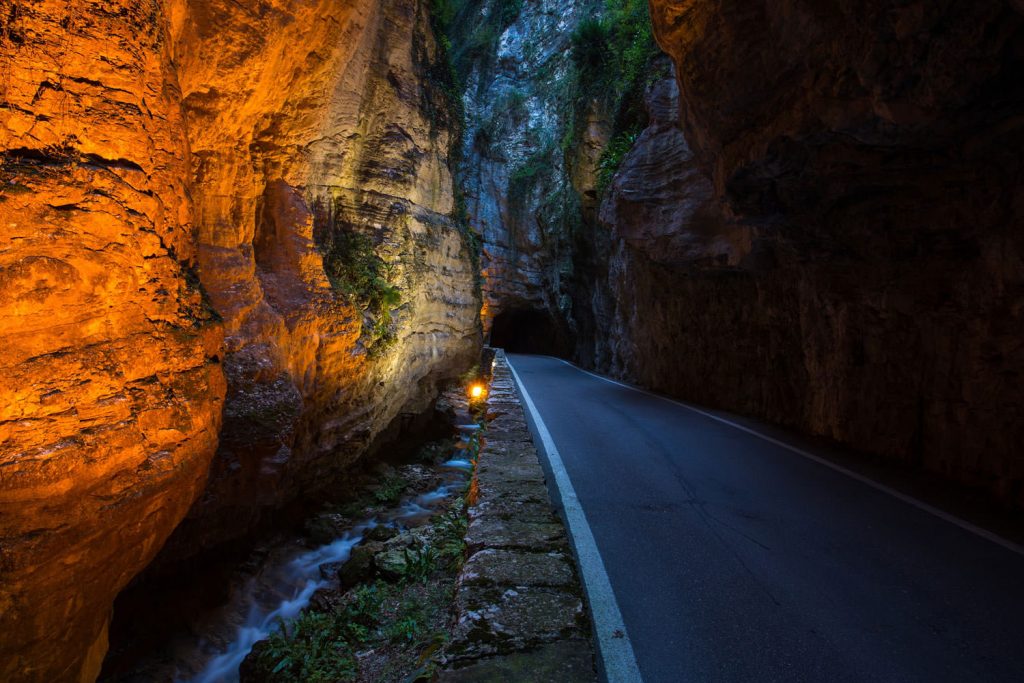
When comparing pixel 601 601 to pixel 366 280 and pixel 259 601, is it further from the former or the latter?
pixel 366 280

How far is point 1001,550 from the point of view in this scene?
153 inches

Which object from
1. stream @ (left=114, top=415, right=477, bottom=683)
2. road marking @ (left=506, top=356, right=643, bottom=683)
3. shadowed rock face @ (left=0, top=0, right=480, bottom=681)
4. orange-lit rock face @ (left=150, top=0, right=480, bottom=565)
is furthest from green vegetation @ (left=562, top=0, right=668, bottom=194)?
road marking @ (left=506, top=356, right=643, bottom=683)

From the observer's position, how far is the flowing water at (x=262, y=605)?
5895 millimetres

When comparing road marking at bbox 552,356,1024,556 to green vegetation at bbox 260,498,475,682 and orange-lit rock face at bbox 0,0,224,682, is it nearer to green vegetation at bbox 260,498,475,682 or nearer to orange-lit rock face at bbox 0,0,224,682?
green vegetation at bbox 260,498,475,682

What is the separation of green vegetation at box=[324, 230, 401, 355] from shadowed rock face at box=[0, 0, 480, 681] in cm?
105

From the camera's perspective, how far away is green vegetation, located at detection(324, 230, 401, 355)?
32.1 feet

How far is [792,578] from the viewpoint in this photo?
348cm

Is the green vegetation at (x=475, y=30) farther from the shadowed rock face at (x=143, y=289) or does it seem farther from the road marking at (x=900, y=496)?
the road marking at (x=900, y=496)

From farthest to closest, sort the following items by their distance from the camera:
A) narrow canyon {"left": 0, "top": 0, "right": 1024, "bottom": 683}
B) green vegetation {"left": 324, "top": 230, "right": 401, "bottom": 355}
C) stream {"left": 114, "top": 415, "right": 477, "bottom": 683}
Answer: green vegetation {"left": 324, "top": 230, "right": 401, "bottom": 355} < stream {"left": 114, "top": 415, "right": 477, "bottom": 683} < narrow canyon {"left": 0, "top": 0, "right": 1024, "bottom": 683}

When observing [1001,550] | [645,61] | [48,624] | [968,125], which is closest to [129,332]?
[48,624]

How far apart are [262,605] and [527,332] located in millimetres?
38637

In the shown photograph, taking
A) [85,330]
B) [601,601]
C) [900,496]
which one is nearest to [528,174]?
[900,496]

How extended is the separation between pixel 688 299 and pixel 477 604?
10.8 meters

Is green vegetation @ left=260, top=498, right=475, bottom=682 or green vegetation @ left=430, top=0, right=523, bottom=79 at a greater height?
green vegetation @ left=430, top=0, right=523, bottom=79
